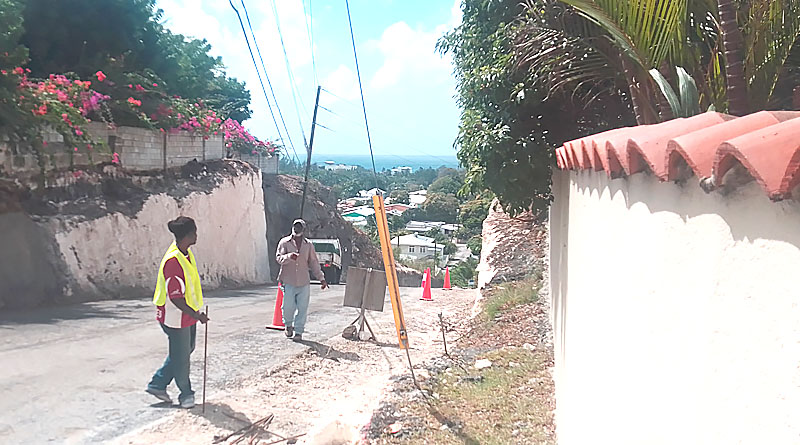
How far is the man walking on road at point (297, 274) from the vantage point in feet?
30.4

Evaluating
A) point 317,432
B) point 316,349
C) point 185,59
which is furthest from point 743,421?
point 185,59

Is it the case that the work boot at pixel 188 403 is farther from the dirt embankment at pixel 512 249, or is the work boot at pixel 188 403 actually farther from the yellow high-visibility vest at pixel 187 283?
the dirt embankment at pixel 512 249

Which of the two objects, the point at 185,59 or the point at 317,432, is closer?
the point at 317,432

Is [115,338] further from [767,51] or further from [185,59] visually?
[185,59]

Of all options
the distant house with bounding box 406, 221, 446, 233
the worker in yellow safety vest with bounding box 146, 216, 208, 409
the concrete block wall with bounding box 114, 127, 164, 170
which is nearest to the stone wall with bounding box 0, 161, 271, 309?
the concrete block wall with bounding box 114, 127, 164, 170

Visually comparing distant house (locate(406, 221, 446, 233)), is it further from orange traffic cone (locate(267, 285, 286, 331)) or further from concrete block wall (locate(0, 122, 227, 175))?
orange traffic cone (locate(267, 285, 286, 331))

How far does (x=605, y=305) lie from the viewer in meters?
3.15

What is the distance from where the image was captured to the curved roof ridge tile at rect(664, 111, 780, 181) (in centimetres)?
172

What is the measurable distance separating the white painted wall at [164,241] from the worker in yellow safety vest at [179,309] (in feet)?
24.8

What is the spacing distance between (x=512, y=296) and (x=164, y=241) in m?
8.61

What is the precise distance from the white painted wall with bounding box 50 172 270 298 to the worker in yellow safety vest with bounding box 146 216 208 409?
24.8 ft

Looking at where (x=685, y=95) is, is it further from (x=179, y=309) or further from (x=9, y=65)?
(x=9, y=65)

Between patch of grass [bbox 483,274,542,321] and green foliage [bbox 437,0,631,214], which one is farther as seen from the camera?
patch of grass [bbox 483,274,542,321]

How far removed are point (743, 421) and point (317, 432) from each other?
4.80m
